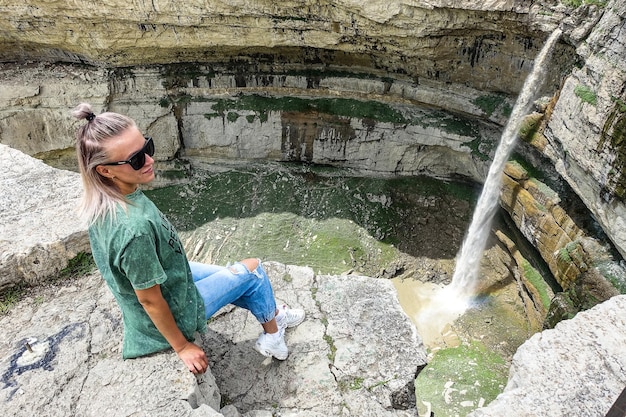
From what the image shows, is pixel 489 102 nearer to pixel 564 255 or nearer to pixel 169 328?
pixel 564 255

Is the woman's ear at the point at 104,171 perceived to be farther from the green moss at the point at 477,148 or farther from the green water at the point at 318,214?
the green moss at the point at 477,148

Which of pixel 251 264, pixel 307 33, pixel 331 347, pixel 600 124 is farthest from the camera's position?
pixel 307 33

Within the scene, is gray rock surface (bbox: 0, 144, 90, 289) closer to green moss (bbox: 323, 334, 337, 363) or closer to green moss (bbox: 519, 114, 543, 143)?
green moss (bbox: 323, 334, 337, 363)

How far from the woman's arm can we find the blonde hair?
431 mm

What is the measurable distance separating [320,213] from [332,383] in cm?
794

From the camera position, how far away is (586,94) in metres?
5.91

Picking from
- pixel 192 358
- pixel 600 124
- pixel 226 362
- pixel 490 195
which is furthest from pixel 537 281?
pixel 192 358

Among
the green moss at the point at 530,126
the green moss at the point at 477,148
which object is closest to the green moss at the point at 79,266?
the green moss at the point at 530,126

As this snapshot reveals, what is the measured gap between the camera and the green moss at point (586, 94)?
575 centimetres

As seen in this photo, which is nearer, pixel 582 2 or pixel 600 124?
pixel 600 124

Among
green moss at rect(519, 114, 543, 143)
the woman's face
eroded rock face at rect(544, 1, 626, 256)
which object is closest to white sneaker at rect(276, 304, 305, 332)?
the woman's face

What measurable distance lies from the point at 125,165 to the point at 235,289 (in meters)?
1.08

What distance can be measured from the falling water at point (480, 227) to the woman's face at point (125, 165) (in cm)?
767

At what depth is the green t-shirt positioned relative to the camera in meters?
1.86
